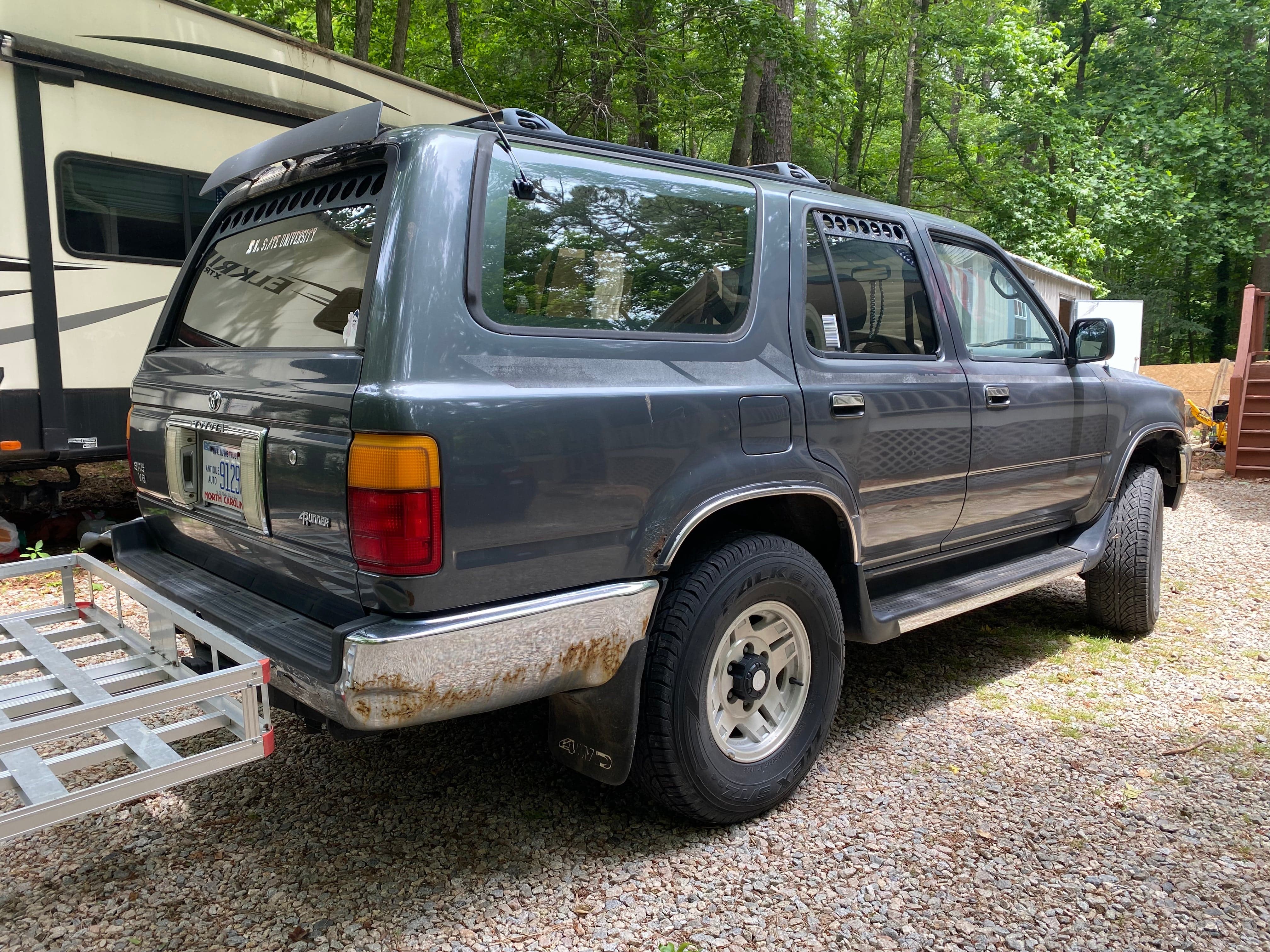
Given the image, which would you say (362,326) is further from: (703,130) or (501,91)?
(703,130)

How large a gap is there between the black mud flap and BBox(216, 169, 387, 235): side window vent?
140 centimetres

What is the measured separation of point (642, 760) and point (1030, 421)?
90.1 inches

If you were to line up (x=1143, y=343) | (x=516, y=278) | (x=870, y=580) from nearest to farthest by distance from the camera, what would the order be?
(x=516, y=278) → (x=870, y=580) → (x=1143, y=343)

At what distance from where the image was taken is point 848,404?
2.93 meters

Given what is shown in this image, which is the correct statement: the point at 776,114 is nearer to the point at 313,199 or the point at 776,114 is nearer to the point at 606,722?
the point at 313,199

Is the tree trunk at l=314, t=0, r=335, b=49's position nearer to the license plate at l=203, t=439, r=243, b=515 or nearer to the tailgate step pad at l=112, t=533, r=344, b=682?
the tailgate step pad at l=112, t=533, r=344, b=682

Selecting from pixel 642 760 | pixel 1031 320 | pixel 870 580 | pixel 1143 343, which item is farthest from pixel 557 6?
pixel 1143 343

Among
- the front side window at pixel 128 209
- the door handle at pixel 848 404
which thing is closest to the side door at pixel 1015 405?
the door handle at pixel 848 404

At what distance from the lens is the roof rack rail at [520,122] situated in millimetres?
2396

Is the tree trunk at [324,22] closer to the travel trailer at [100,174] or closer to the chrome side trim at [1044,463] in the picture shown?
the travel trailer at [100,174]

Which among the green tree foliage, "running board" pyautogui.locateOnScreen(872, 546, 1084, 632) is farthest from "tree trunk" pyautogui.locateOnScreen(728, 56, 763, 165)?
"running board" pyautogui.locateOnScreen(872, 546, 1084, 632)

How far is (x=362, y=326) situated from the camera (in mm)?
2119

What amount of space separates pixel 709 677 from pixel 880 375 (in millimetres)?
1252

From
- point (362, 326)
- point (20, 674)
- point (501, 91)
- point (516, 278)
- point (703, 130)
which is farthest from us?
point (703, 130)
